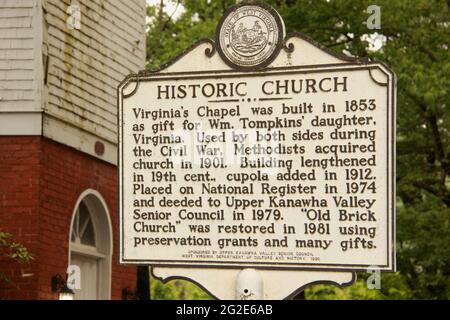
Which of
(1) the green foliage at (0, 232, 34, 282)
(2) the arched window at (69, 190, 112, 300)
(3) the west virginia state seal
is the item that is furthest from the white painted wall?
(3) the west virginia state seal

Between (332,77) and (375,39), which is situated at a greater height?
(375,39)

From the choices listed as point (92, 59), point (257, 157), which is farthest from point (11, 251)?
point (257, 157)

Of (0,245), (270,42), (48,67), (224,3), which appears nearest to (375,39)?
(224,3)

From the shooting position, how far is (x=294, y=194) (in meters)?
8.75

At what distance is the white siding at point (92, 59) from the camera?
44.6 feet

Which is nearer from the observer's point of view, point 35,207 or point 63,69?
point 35,207

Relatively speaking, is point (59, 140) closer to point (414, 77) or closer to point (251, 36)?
point (251, 36)

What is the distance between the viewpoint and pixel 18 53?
43.2ft

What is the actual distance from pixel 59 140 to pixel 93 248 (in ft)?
7.15

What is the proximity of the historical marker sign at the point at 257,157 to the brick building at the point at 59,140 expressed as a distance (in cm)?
396

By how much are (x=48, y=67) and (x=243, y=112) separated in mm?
4975

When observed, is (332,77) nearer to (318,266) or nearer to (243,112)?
(243,112)

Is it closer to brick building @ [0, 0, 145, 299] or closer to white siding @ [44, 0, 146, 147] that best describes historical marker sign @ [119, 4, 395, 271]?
brick building @ [0, 0, 145, 299]
